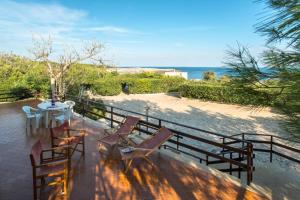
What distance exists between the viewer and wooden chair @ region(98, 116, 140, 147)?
5.52 metres

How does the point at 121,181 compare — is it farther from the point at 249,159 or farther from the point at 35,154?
the point at 249,159

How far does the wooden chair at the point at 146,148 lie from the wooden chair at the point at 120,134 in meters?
0.48

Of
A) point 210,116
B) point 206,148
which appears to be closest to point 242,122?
point 210,116

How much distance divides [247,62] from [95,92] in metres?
18.3

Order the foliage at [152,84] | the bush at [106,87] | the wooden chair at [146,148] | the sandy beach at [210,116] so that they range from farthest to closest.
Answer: the foliage at [152,84], the bush at [106,87], the sandy beach at [210,116], the wooden chair at [146,148]

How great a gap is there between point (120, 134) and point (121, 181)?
1.55 m

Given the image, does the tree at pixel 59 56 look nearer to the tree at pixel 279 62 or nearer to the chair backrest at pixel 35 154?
the chair backrest at pixel 35 154

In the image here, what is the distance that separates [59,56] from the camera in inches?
527

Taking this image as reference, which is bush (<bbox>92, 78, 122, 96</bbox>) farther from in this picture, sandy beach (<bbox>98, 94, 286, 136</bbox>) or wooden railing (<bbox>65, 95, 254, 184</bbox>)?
wooden railing (<bbox>65, 95, 254, 184</bbox>)

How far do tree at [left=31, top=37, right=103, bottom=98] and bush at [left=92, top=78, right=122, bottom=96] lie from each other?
5.96 m

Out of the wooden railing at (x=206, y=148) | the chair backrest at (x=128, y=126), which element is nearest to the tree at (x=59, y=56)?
the wooden railing at (x=206, y=148)

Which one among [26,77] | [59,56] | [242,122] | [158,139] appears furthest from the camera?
[26,77]

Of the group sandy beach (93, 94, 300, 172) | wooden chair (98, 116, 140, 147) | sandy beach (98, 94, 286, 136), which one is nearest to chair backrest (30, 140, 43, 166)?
wooden chair (98, 116, 140, 147)

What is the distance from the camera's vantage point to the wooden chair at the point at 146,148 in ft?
15.4
